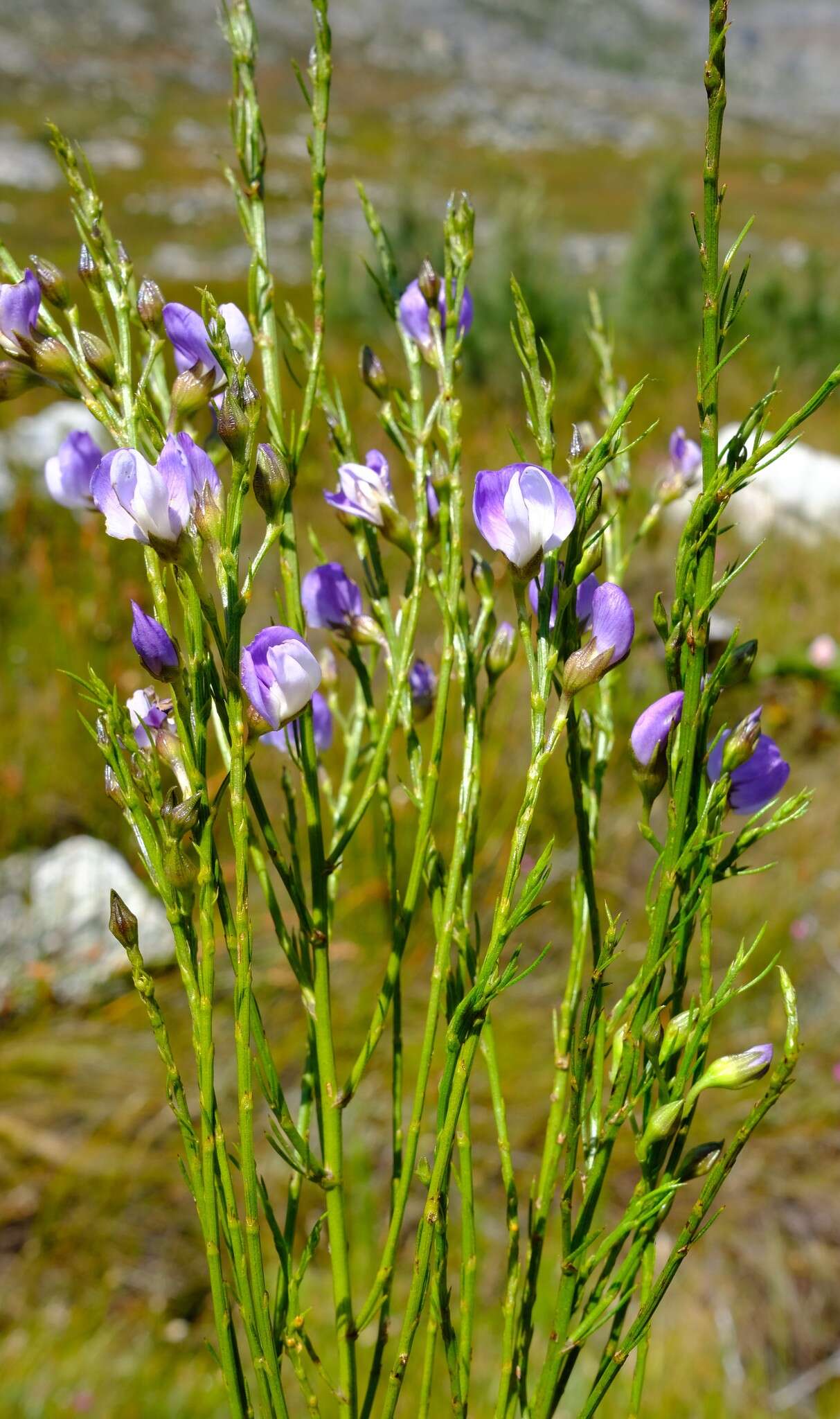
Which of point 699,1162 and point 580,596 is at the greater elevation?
point 580,596

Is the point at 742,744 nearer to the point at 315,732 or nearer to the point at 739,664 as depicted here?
the point at 739,664

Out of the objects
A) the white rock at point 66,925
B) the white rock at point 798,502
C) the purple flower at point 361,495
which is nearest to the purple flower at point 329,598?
the purple flower at point 361,495

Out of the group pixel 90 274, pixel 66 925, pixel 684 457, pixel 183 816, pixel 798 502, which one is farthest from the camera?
pixel 798 502

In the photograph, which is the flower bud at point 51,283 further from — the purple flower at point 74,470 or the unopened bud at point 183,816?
the unopened bud at point 183,816

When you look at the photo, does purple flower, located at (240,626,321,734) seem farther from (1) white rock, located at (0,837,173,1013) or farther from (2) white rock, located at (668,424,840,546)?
(2) white rock, located at (668,424,840,546)

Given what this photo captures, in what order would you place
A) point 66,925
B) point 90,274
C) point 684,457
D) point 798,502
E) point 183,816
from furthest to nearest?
point 798,502 → point 66,925 → point 684,457 → point 90,274 → point 183,816

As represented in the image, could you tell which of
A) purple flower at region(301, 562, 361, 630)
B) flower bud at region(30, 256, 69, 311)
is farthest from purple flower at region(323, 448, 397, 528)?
flower bud at region(30, 256, 69, 311)

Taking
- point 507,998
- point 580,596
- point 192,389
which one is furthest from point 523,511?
point 507,998
